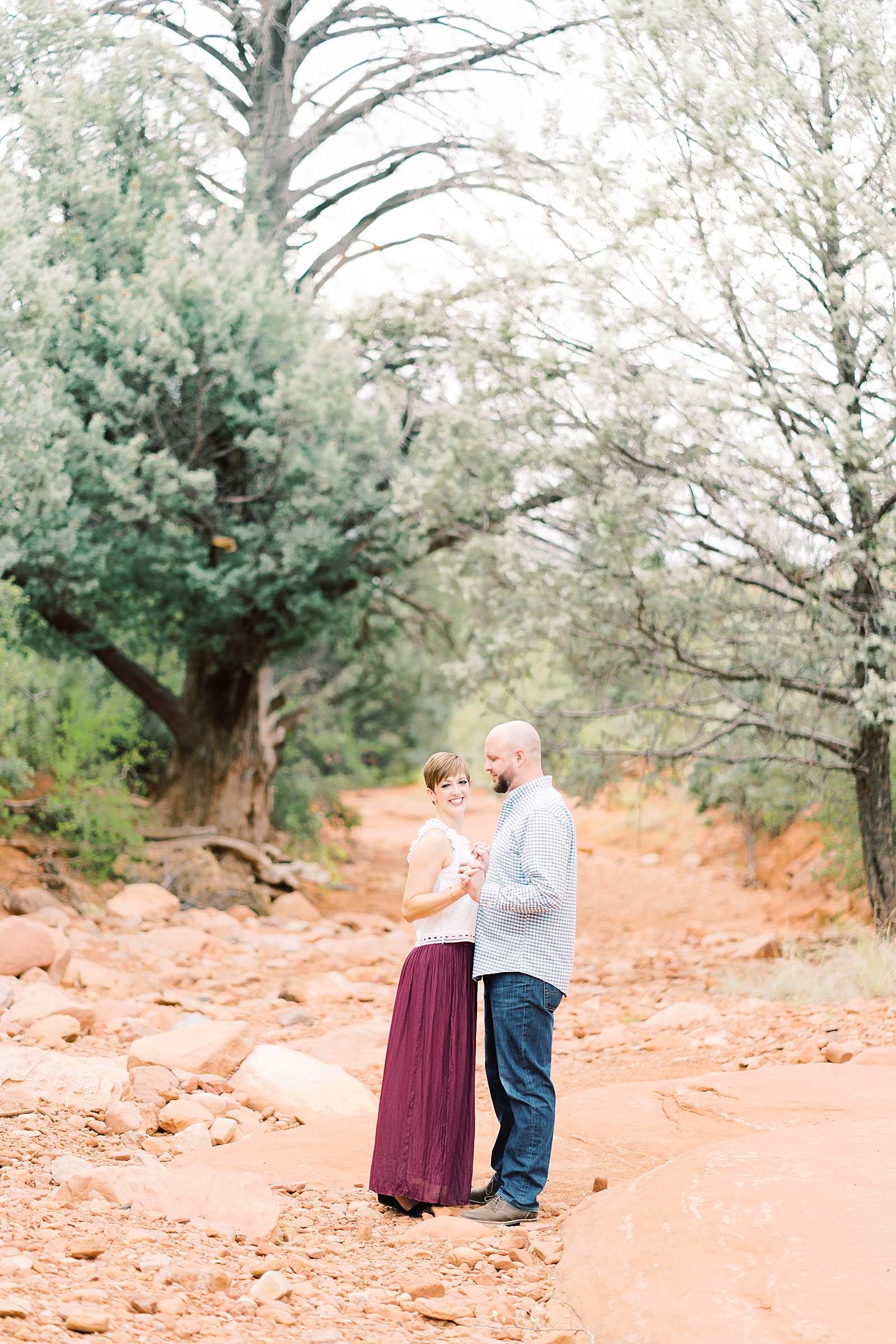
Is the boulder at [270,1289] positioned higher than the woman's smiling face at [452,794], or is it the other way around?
the woman's smiling face at [452,794]

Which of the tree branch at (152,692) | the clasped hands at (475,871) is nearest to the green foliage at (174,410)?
the tree branch at (152,692)

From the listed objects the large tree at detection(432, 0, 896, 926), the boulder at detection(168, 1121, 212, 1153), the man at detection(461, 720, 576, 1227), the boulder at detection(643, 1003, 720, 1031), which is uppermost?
the large tree at detection(432, 0, 896, 926)

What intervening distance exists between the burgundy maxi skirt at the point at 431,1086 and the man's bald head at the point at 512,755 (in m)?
0.63

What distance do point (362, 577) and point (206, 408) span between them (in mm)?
2377

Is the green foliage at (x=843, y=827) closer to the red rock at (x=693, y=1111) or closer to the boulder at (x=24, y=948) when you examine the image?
the red rock at (x=693, y=1111)

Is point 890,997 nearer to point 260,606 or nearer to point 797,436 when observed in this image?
point 797,436

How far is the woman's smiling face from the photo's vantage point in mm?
4051

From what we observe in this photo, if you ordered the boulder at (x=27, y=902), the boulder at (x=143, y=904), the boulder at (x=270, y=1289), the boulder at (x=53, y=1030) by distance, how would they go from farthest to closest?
the boulder at (x=143, y=904), the boulder at (x=27, y=902), the boulder at (x=53, y=1030), the boulder at (x=270, y=1289)

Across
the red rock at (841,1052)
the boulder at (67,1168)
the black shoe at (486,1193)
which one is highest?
the red rock at (841,1052)

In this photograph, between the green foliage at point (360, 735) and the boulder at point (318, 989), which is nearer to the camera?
the boulder at point (318, 989)

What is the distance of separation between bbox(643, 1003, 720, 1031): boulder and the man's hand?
147 inches

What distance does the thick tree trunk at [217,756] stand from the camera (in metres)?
12.5

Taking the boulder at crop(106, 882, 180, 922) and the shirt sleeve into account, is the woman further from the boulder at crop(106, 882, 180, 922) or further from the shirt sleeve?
the boulder at crop(106, 882, 180, 922)

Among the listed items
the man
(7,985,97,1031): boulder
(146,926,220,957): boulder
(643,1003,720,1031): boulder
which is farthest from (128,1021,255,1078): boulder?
(146,926,220,957): boulder
